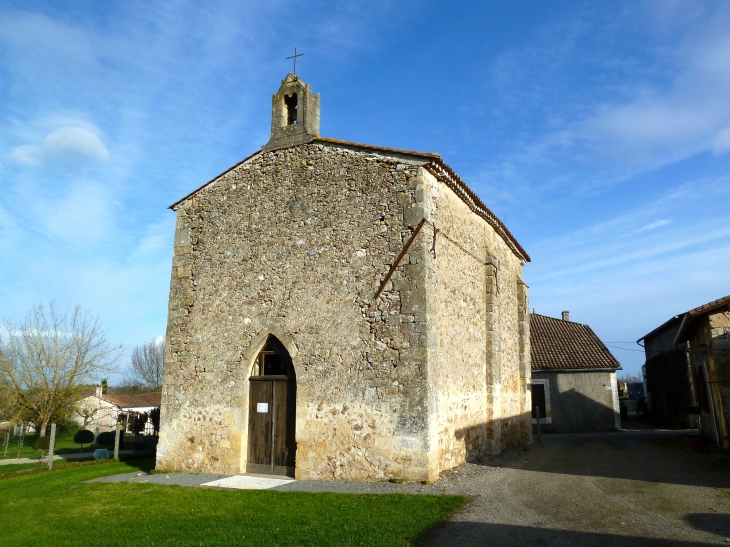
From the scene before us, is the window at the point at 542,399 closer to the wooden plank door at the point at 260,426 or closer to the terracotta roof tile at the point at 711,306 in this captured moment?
the terracotta roof tile at the point at 711,306

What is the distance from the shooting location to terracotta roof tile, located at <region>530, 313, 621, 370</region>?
2397cm

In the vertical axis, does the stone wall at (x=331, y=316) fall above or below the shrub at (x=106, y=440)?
above

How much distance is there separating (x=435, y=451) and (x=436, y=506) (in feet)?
7.09

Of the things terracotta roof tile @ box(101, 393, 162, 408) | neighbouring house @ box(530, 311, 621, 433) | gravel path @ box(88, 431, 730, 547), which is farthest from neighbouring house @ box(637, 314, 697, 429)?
terracotta roof tile @ box(101, 393, 162, 408)

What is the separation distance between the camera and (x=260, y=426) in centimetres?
1139

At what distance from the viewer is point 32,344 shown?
21562 millimetres

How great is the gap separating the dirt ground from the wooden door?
11.0 ft

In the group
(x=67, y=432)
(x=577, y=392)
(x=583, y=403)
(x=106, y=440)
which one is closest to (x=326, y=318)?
(x=577, y=392)

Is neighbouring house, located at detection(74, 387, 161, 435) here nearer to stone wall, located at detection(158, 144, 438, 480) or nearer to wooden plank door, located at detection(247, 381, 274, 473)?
stone wall, located at detection(158, 144, 438, 480)

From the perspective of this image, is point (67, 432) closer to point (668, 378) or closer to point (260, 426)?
point (260, 426)

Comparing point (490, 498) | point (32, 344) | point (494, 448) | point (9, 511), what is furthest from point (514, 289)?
point (32, 344)

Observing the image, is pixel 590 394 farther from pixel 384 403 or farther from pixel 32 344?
pixel 32 344

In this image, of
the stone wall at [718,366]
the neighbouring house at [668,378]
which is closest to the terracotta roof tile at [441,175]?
the stone wall at [718,366]

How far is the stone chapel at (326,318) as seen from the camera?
32.8 ft
